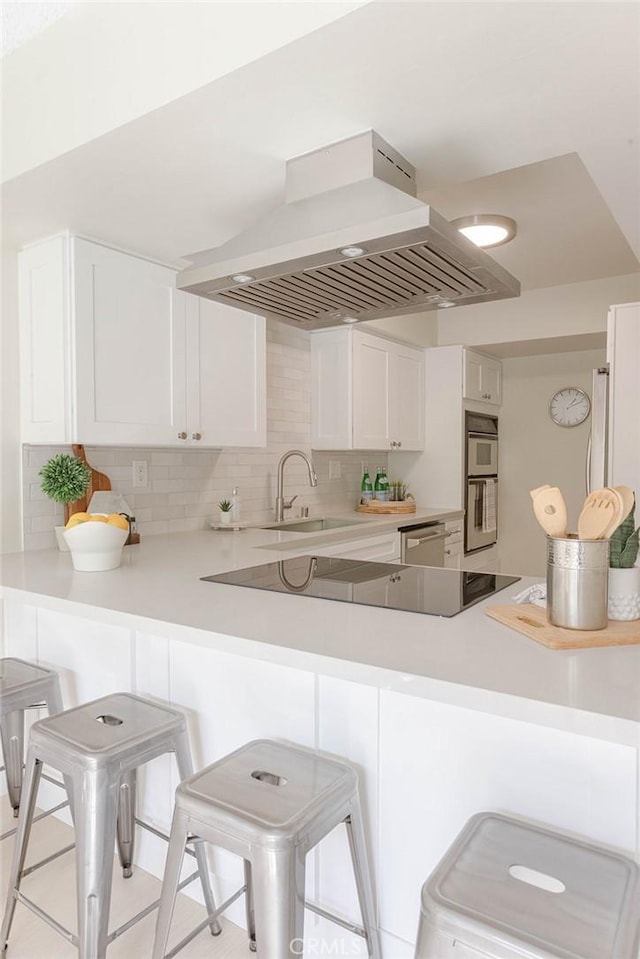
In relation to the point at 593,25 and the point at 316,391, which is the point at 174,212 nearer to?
the point at 593,25

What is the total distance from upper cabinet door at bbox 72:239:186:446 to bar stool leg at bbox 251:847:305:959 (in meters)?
1.62

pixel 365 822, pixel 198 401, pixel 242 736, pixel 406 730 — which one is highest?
pixel 198 401

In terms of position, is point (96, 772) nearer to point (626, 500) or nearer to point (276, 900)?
point (276, 900)

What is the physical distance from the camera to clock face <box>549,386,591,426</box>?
4613 mm

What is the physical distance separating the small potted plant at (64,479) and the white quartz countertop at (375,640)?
30 centimetres

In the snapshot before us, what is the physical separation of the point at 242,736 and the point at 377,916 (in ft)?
1.65

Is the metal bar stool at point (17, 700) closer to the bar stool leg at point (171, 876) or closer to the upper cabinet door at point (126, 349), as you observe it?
the bar stool leg at point (171, 876)

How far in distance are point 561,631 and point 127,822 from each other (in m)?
1.42

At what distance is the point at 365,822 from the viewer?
1387 mm

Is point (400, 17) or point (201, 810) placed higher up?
point (400, 17)

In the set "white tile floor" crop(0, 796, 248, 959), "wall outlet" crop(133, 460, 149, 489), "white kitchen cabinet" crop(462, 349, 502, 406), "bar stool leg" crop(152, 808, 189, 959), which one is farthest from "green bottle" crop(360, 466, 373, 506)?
"bar stool leg" crop(152, 808, 189, 959)

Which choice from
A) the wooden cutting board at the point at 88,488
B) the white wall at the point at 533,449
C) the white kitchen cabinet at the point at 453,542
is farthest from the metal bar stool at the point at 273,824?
the white wall at the point at 533,449

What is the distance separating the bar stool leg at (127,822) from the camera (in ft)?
5.94

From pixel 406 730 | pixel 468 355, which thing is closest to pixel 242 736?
pixel 406 730
